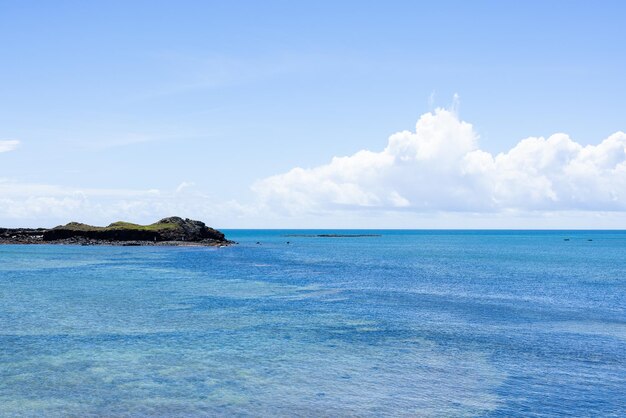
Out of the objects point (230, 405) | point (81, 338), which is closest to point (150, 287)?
point (81, 338)

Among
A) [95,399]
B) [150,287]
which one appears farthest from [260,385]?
[150,287]

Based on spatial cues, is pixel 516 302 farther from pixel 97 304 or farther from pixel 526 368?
pixel 97 304

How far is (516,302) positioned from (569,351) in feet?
90.7

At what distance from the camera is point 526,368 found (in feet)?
117

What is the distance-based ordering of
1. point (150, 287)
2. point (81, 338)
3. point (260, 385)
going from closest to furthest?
1. point (260, 385)
2. point (81, 338)
3. point (150, 287)

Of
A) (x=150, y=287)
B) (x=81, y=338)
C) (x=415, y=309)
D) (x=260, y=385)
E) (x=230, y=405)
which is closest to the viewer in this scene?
(x=230, y=405)

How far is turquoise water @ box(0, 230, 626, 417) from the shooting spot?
28578mm

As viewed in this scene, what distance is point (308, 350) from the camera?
40.3 m

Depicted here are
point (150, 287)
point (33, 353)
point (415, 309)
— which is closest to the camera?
point (33, 353)

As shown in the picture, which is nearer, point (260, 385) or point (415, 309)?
point (260, 385)

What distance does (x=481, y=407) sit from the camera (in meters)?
28.2

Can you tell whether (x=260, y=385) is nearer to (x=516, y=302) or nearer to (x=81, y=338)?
(x=81, y=338)

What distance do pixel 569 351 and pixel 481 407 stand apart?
16026 mm

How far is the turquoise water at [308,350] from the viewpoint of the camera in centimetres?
2858
